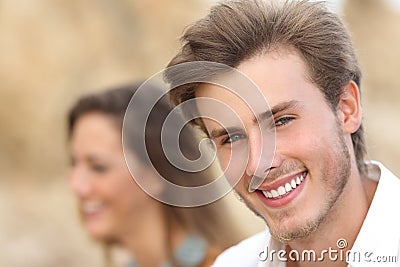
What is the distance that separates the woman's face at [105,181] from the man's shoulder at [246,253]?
1151 millimetres

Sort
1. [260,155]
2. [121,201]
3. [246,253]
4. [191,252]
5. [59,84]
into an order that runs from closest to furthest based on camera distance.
Answer: [260,155]
[246,253]
[191,252]
[121,201]
[59,84]

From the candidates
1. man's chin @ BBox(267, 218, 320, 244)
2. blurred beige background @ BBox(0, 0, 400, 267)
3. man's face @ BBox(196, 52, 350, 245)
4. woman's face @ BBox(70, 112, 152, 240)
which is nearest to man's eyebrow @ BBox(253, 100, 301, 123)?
man's face @ BBox(196, 52, 350, 245)

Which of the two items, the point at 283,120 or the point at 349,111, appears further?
the point at 349,111

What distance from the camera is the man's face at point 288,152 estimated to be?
163cm

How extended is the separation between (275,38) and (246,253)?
493 mm

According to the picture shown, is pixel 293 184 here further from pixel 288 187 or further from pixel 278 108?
pixel 278 108

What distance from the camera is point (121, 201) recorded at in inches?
120

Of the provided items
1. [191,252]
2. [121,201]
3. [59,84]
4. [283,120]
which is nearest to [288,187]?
[283,120]

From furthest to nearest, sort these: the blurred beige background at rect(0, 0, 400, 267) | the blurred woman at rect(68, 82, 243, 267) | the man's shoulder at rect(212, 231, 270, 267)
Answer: the blurred beige background at rect(0, 0, 400, 267) < the blurred woman at rect(68, 82, 243, 267) < the man's shoulder at rect(212, 231, 270, 267)

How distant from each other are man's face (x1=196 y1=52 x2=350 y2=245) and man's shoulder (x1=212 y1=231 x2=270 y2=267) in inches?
7.2

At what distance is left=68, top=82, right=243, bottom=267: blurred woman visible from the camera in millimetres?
2945

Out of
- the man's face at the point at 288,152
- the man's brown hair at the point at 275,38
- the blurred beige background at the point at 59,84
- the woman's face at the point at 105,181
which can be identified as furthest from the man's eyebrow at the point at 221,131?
the blurred beige background at the point at 59,84

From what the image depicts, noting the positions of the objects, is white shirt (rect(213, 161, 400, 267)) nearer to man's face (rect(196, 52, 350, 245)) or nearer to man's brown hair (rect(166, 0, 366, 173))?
man's face (rect(196, 52, 350, 245))

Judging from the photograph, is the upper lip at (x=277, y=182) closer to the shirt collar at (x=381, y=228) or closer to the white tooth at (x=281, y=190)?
the white tooth at (x=281, y=190)
